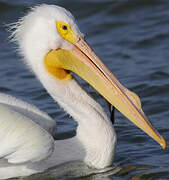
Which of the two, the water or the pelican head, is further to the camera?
the water

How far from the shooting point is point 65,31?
5.30 metres

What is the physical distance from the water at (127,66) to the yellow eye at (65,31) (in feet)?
3.19

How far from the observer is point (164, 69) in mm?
8492

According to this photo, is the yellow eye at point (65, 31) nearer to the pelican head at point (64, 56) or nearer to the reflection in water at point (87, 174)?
the pelican head at point (64, 56)

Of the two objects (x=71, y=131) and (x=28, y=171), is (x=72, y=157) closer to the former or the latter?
(x=28, y=171)

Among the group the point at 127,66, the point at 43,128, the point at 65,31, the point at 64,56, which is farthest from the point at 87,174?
the point at 127,66

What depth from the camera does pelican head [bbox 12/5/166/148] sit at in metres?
5.27

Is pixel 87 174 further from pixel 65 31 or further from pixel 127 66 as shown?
pixel 127 66

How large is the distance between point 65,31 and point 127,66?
11.8ft

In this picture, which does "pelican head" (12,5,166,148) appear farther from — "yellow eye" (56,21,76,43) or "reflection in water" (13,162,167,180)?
"reflection in water" (13,162,167,180)

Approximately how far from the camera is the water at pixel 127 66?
604 cm

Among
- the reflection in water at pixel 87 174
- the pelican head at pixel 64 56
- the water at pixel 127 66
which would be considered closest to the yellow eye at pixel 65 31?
the pelican head at pixel 64 56

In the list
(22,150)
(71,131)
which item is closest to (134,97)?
(22,150)

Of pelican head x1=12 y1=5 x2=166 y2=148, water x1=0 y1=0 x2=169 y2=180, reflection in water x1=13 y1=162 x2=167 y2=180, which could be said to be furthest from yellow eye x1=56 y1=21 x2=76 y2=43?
reflection in water x1=13 y1=162 x2=167 y2=180
